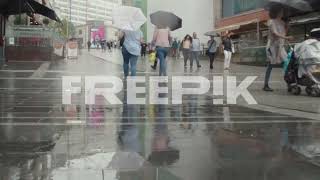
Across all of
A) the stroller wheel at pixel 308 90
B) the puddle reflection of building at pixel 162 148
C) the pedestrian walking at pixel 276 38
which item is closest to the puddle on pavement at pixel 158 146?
the puddle reflection of building at pixel 162 148

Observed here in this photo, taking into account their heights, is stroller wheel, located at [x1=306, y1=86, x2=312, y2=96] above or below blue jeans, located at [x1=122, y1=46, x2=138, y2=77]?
below

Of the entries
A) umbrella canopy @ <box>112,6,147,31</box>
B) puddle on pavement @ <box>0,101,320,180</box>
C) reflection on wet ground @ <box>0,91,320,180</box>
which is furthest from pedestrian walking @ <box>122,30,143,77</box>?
puddle on pavement @ <box>0,101,320,180</box>

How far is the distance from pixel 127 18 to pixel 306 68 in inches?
197

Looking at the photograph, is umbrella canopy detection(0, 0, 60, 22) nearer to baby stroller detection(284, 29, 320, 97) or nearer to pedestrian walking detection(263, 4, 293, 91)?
pedestrian walking detection(263, 4, 293, 91)

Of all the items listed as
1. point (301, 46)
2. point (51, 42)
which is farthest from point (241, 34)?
point (301, 46)

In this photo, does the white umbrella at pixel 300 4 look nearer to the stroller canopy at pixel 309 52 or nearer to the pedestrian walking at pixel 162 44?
the stroller canopy at pixel 309 52

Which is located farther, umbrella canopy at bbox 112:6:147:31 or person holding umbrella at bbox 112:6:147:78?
person holding umbrella at bbox 112:6:147:78

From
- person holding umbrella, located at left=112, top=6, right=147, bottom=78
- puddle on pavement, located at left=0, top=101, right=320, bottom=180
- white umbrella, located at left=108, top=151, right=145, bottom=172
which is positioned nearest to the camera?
puddle on pavement, located at left=0, top=101, right=320, bottom=180

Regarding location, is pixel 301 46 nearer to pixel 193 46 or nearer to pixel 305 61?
pixel 305 61

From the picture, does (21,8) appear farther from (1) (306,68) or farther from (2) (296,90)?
(1) (306,68)

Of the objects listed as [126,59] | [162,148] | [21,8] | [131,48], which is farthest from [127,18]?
[21,8]

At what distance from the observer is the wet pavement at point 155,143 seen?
5.20 metres

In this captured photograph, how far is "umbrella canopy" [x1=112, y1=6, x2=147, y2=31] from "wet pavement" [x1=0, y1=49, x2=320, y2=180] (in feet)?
17.7

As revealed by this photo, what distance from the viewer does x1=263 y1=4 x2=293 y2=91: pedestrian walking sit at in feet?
46.0
